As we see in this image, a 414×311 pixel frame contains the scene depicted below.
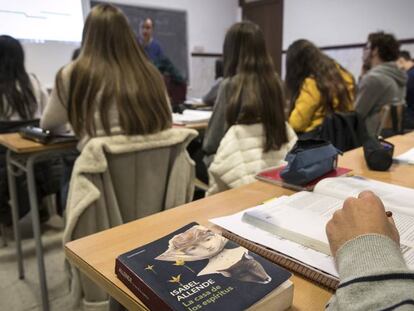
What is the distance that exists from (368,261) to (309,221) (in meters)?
0.25

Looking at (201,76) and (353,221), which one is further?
(201,76)

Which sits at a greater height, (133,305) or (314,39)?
(314,39)

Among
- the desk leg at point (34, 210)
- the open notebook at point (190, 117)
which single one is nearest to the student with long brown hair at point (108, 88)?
the desk leg at point (34, 210)

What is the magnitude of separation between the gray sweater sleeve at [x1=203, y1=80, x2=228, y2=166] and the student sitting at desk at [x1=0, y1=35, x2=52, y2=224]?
3.25ft

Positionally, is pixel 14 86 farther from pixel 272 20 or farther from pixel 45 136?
pixel 272 20

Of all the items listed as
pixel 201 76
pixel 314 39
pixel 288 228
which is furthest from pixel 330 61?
pixel 201 76

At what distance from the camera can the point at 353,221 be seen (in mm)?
557

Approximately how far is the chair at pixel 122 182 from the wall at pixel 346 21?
3.56 metres

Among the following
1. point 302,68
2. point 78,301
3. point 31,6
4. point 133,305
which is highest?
point 31,6

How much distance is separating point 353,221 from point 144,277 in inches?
12.4

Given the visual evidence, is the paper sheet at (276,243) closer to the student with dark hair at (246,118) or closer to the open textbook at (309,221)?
the open textbook at (309,221)

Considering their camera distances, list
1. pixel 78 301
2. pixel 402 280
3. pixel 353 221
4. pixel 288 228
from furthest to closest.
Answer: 1. pixel 78 301
2. pixel 288 228
3. pixel 353 221
4. pixel 402 280

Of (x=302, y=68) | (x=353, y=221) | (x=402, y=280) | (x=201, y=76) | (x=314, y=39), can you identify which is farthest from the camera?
(x=201, y=76)

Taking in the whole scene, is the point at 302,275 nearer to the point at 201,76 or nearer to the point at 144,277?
the point at 144,277
